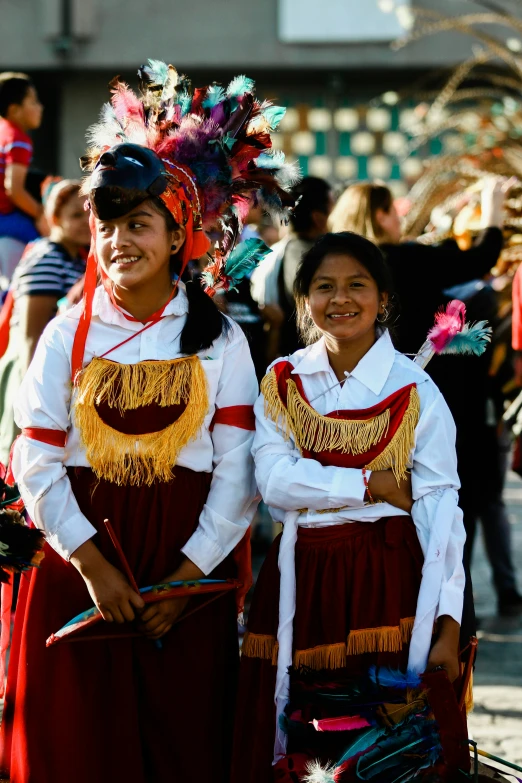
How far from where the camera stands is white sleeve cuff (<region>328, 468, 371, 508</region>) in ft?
9.50

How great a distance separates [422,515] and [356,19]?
486 inches

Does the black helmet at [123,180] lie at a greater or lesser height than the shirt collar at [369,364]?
greater

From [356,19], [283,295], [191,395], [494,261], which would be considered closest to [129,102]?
[191,395]

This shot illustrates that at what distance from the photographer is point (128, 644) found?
2.98 meters

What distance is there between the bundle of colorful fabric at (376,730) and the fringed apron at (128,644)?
30 cm

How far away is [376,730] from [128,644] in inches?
26.7

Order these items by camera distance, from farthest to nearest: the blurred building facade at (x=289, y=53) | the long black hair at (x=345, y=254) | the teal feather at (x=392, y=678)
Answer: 1. the blurred building facade at (x=289, y=53)
2. the long black hair at (x=345, y=254)
3. the teal feather at (x=392, y=678)

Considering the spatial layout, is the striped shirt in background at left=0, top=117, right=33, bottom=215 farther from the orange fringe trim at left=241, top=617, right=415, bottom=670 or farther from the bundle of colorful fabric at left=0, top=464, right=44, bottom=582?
the orange fringe trim at left=241, top=617, right=415, bottom=670

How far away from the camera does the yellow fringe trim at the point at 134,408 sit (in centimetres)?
296

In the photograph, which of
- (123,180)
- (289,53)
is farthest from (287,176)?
(289,53)

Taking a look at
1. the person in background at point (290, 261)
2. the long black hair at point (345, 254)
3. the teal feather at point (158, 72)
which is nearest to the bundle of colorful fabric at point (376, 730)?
the long black hair at point (345, 254)

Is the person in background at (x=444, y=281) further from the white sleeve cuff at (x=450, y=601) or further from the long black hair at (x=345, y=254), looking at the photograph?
the white sleeve cuff at (x=450, y=601)

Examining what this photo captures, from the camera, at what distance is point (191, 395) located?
2.98 meters

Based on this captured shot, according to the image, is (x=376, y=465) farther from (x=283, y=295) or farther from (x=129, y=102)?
(x=283, y=295)
